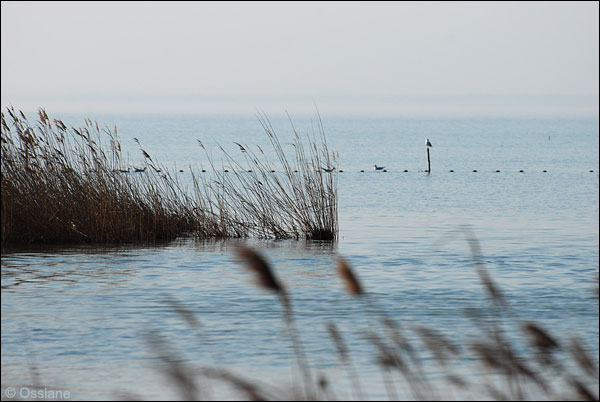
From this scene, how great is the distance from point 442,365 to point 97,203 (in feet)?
33.4

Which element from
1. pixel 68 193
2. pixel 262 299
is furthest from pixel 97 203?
pixel 262 299

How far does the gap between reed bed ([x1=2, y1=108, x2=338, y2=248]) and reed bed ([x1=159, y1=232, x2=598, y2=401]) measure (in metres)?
5.24

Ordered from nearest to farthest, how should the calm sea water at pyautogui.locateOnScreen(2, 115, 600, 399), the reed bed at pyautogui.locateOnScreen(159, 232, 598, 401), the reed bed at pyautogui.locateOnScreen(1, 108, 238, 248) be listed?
the reed bed at pyautogui.locateOnScreen(159, 232, 598, 401), the calm sea water at pyautogui.locateOnScreen(2, 115, 600, 399), the reed bed at pyautogui.locateOnScreen(1, 108, 238, 248)

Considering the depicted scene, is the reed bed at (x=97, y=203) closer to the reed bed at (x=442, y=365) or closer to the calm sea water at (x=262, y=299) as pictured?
the calm sea water at (x=262, y=299)

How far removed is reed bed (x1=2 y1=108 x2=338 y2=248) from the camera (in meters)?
12.1

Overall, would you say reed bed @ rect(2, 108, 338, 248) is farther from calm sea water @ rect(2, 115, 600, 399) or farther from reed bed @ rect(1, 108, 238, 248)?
calm sea water @ rect(2, 115, 600, 399)

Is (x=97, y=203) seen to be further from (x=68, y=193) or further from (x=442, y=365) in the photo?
(x=442, y=365)

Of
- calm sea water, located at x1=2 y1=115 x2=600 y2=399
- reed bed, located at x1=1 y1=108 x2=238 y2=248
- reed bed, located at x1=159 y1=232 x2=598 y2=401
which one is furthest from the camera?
reed bed, located at x1=1 y1=108 x2=238 y2=248

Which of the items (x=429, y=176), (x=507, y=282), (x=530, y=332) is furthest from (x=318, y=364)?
(x=429, y=176)

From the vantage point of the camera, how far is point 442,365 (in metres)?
3.63

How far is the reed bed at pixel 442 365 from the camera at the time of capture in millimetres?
2750

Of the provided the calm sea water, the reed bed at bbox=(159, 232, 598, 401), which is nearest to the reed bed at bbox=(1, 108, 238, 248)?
the calm sea water

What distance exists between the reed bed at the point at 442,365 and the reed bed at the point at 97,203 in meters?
5.24

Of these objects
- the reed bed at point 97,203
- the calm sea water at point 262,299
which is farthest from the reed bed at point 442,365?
the reed bed at point 97,203
